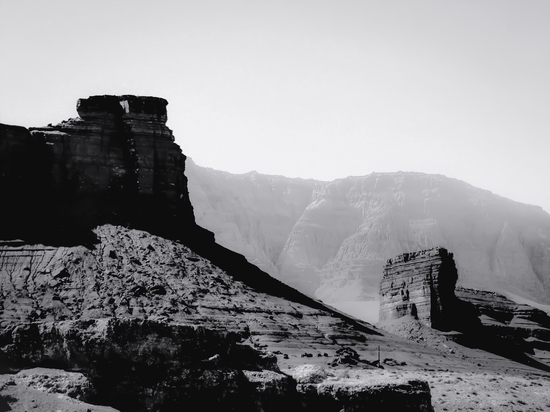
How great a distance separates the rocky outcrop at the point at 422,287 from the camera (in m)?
93.3

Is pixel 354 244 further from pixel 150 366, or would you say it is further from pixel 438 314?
pixel 150 366

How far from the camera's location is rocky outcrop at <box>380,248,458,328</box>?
9331cm

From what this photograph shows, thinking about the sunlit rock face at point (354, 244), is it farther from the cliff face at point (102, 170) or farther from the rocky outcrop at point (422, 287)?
the cliff face at point (102, 170)

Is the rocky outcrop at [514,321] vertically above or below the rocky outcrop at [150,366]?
below

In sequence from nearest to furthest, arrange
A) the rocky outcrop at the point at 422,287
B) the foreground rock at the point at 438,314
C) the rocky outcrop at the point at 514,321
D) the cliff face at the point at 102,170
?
1. the cliff face at the point at 102,170
2. the foreground rock at the point at 438,314
3. the rocky outcrop at the point at 422,287
4. the rocky outcrop at the point at 514,321

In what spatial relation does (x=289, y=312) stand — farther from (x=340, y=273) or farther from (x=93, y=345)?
(x=340, y=273)

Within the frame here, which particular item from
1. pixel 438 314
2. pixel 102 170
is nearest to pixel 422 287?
pixel 438 314

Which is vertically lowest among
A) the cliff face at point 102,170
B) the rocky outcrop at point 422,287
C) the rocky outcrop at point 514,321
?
the rocky outcrop at point 514,321

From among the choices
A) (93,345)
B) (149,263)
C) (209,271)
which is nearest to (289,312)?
(209,271)

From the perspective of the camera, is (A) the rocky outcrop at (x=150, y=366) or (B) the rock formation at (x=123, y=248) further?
(B) the rock formation at (x=123, y=248)

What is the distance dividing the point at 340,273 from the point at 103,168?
370 feet

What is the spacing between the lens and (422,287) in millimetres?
95938

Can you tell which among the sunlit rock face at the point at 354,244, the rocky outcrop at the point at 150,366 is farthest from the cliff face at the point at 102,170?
the sunlit rock face at the point at 354,244

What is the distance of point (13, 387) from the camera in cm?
2214
